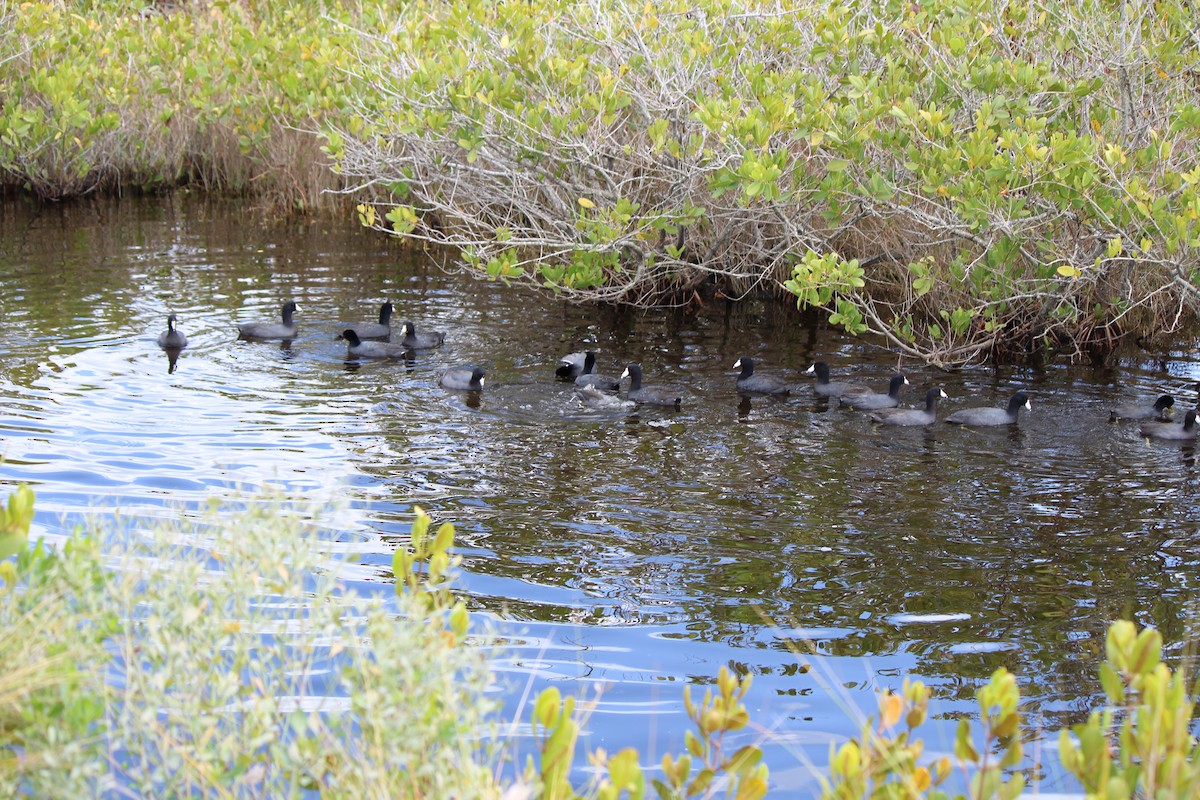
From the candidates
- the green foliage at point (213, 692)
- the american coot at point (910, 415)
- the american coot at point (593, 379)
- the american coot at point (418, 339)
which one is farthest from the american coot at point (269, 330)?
the green foliage at point (213, 692)

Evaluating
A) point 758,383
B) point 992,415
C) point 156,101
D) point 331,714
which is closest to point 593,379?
point 758,383

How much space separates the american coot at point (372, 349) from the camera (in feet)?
41.4

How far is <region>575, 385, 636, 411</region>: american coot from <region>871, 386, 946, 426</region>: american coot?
221 centimetres

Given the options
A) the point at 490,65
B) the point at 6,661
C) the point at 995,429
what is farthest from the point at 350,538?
the point at 490,65

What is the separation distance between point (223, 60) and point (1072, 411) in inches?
599

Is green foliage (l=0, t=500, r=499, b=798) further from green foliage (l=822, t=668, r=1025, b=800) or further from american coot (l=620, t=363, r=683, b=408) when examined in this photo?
american coot (l=620, t=363, r=683, b=408)

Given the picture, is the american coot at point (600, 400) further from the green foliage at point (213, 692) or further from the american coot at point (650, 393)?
the green foliage at point (213, 692)

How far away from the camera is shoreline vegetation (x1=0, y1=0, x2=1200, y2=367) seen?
35.8 feet

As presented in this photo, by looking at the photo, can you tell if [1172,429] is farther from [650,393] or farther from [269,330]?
[269,330]

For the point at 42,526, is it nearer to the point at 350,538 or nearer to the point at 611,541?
the point at 350,538

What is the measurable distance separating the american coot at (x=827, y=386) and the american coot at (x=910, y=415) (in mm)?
467

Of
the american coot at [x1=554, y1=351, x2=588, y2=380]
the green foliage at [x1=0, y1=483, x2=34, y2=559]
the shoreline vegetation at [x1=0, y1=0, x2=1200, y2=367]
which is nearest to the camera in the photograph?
the green foliage at [x1=0, y1=483, x2=34, y2=559]

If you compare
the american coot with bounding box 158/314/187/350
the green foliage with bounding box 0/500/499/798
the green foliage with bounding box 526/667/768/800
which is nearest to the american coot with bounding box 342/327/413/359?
the american coot with bounding box 158/314/187/350

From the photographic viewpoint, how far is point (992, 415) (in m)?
10.9
